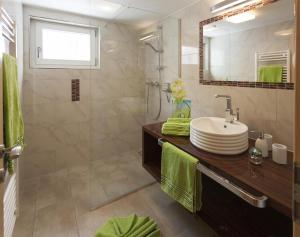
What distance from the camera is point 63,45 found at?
2604mm

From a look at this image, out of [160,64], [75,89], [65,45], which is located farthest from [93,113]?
[160,64]

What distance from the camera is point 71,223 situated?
1.75m

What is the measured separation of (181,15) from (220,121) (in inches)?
52.7

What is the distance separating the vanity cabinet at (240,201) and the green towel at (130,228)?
1.59ft

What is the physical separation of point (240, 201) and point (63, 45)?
2.63 meters

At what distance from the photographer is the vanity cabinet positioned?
940 millimetres

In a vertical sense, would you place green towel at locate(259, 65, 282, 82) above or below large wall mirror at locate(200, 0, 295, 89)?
below

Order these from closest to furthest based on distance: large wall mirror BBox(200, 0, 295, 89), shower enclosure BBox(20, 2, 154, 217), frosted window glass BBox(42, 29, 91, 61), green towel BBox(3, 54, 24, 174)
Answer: green towel BBox(3, 54, 24, 174) → large wall mirror BBox(200, 0, 295, 89) → shower enclosure BBox(20, 2, 154, 217) → frosted window glass BBox(42, 29, 91, 61)

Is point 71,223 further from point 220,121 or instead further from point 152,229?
point 220,121

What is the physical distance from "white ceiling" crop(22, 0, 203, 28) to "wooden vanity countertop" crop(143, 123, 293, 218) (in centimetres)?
160

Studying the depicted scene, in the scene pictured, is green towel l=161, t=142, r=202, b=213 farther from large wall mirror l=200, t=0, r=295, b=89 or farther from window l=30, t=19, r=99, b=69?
window l=30, t=19, r=99, b=69

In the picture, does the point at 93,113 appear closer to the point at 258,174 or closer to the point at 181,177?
the point at 181,177

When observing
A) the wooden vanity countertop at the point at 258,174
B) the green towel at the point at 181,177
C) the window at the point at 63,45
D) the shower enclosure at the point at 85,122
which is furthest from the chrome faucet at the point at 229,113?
the window at the point at 63,45

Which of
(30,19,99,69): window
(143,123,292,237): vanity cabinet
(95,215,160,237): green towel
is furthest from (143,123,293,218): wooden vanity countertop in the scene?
(30,19,99,69): window
